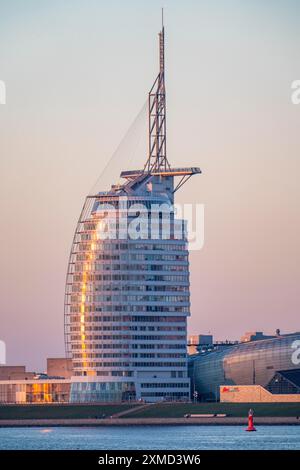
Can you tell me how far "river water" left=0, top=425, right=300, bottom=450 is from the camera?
133 m

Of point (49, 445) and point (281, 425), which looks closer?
point (49, 445)

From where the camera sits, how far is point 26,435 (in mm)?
171875

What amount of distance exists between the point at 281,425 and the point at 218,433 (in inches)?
943

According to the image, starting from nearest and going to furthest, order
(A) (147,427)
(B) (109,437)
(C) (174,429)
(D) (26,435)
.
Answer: (B) (109,437) < (D) (26,435) < (C) (174,429) < (A) (147,427)

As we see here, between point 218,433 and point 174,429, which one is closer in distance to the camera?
point 218,433

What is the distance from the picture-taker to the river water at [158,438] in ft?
436

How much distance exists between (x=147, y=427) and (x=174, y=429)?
14378 mm

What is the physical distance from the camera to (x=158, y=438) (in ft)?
511
